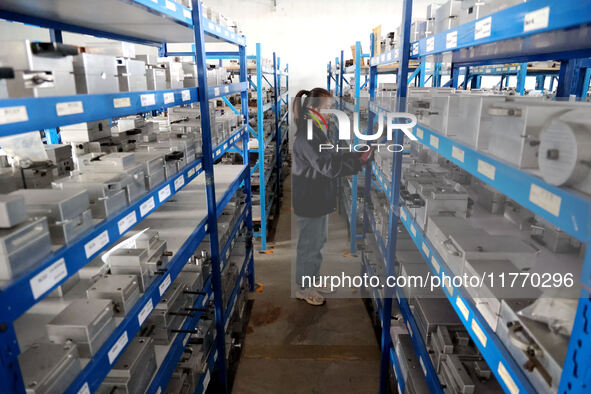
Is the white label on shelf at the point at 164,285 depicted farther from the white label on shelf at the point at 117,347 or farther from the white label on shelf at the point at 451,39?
the white label on shelf at the point at 451,39

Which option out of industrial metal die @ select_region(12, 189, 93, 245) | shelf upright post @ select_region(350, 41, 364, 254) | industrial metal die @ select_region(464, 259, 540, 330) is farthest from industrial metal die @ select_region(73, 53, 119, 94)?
shelf upright post @ select_region(350, 41, 364, 254)

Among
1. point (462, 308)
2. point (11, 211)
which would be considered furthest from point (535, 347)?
→ point (11, 211)

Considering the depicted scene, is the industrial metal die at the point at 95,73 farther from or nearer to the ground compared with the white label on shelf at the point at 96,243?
farther from the ground

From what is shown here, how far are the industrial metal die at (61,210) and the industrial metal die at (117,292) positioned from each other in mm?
337

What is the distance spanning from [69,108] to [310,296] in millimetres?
3260

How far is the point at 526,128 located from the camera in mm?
1030

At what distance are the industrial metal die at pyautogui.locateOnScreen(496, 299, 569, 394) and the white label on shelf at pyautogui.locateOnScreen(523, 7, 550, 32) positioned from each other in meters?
0.77

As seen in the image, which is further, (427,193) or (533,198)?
(427,193)

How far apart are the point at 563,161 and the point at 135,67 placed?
1.56 meters

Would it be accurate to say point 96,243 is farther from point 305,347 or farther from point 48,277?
point 305,347

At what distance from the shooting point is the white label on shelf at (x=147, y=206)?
158cm

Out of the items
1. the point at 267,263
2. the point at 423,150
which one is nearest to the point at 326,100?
the point at 423,150

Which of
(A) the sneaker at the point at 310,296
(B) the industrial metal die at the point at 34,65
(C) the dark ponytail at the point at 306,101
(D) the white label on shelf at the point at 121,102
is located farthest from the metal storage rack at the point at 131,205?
(A) the sneaker at the point at 310,296

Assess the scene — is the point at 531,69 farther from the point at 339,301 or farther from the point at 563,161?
the point at 563,161
